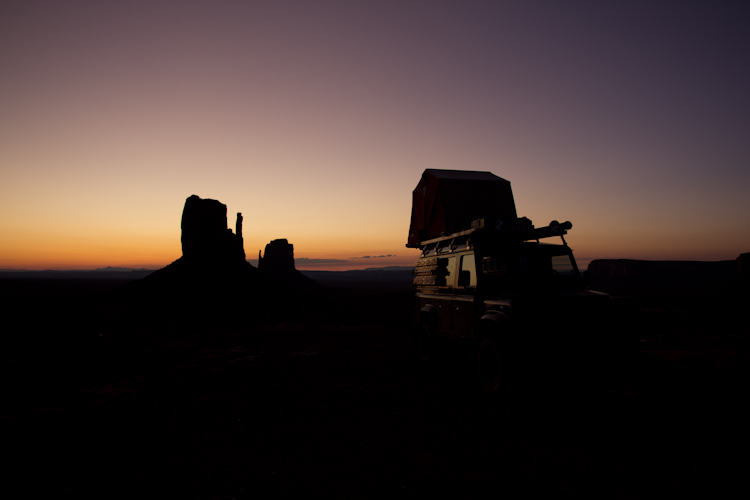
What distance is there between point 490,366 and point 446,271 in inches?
102

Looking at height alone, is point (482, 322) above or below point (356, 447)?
above

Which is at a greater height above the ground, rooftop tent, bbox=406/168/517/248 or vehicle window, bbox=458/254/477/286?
rooftop tent, bbox=406/168/517/248

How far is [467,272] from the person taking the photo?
7.95m

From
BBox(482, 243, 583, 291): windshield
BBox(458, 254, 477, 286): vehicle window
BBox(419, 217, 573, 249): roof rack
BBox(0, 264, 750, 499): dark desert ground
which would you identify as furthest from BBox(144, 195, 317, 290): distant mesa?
BBox(482, 243, 583, 291): windshield

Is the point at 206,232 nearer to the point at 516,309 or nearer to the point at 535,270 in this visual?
the point at 535,270

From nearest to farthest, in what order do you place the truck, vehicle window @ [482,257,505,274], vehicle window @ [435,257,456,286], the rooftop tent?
the truck
vehicle window @ [482,257,505,274]
vehicle window @ [435,257,456,286]
the rooftop tent

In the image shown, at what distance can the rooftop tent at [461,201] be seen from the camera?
12.4 meters

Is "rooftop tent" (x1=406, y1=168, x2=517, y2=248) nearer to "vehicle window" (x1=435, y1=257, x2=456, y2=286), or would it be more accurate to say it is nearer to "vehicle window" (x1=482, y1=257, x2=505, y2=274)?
"vehicle window" (x1=435, y1=257, x2=456, y2=286)

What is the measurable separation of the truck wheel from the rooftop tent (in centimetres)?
547

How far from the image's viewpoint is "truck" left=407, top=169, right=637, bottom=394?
6203 millimetres

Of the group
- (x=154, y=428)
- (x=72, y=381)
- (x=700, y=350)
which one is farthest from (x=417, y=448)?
(x=700, y=350)

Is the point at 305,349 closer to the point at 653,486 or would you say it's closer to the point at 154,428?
the point at 154,428

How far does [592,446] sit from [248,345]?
14006 millimetres

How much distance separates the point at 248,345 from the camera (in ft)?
53.6
